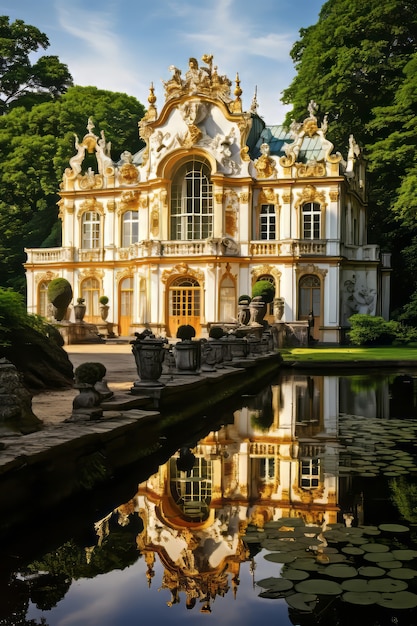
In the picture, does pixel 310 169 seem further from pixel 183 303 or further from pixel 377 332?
pixel 183 303

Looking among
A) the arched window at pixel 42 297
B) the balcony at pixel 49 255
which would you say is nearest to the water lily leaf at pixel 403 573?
the balcony at pixel 49 255

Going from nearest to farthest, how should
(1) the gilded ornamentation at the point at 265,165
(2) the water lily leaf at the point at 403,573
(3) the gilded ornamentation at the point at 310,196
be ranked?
(2) the water lily leaf at the point at 403,573 → (3) the gilded ornamentation at the point at 310,196 → (1) the gilded ornamentation at the point at 265,165

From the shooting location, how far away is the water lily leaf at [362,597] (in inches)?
178

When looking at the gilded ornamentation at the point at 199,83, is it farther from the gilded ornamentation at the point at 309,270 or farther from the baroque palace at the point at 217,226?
the gilded ornamentation at the point at 309,270

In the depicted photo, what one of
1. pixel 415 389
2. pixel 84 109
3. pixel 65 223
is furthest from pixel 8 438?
pixel 84 109

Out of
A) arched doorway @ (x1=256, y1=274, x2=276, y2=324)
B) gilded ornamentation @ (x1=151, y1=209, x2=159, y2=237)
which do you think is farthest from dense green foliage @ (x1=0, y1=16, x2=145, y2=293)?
arched doorway @ (x1=256, y1=274, x2=276, y2=324)

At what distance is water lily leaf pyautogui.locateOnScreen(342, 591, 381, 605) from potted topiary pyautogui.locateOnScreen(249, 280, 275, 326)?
2209cm

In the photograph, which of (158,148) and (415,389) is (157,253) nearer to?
(158,148)

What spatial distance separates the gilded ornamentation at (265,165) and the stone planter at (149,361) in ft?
89.6

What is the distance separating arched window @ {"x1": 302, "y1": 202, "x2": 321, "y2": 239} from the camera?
36250mm

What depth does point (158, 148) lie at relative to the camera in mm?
36906

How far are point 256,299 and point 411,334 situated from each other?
10.7m

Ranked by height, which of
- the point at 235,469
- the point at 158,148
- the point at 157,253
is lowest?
the point at 235,469

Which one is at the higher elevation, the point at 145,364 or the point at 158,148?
the point at 158,148
